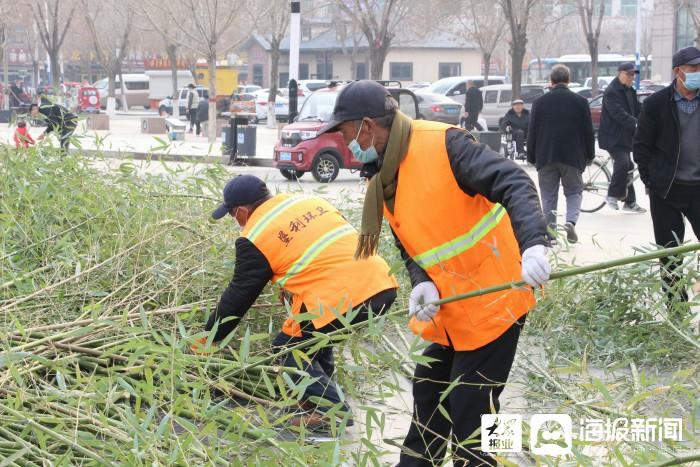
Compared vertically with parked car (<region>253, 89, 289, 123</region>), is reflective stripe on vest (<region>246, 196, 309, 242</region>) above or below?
above

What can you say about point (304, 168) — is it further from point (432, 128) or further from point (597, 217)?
point (432, 128)

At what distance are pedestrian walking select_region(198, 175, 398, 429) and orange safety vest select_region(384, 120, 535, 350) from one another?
3.97 ft

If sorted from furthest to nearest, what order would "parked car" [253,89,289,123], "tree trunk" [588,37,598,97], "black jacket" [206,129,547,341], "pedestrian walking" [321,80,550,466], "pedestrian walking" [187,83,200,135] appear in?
"parked car" [253,89,289,123] < "tree trunk" [588,37,598,97] < "pedestrian walking" [187,83,200,135] < "pedestrian walking" [321,80,550,466] < "black jacket" [206,129,547,341]

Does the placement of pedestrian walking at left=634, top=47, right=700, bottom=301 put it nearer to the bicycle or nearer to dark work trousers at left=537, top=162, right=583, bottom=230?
dark work trousers at left=537, top=162, right=583, bottom=230

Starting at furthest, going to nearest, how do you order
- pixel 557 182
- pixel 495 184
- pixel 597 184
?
pixel 597 184 → pixel 557 182 → pixel 495 184

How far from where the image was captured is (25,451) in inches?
140

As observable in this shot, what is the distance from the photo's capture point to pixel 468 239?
144 inches

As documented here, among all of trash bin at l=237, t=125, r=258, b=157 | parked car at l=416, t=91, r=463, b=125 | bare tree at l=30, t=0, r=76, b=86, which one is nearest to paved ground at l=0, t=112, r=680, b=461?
trash bin at l=237, t=125, r=258, b=157

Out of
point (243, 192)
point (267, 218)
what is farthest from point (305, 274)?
point (243, 192)

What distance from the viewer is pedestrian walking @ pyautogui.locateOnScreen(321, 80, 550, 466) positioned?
3.62 meters

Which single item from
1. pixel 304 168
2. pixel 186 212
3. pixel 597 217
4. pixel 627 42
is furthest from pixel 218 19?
pixel 627 42

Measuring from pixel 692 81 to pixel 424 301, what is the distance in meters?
3.53

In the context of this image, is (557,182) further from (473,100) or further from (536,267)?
(473,100)

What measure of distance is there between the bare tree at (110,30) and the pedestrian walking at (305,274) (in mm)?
34288
